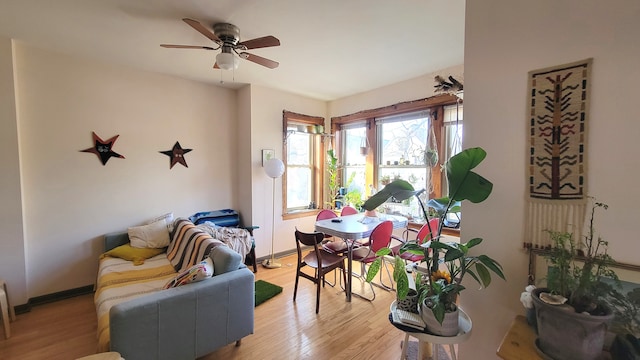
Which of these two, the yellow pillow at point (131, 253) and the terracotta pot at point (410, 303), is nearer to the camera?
the terracotta pot at point (410, 303)

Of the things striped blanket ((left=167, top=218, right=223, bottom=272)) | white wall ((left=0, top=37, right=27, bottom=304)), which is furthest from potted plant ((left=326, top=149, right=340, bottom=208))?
white wall ((left=0, top=37, right=27, bottom=304))

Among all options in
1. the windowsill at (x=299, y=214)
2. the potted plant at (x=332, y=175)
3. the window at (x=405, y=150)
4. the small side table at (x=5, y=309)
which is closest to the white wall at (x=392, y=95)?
the window at (x=405, y=150)

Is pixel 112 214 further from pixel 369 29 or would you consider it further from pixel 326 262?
pixel 369 29

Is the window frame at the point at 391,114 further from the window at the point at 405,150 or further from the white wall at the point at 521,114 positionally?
the white wall at the point at 521,114

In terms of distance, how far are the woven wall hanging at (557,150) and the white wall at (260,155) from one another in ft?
11.0

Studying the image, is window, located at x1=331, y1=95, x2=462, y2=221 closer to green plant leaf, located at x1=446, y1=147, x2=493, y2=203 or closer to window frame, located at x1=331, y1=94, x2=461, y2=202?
window frame, located at x1=331, y1=94, x2=461, y2=202

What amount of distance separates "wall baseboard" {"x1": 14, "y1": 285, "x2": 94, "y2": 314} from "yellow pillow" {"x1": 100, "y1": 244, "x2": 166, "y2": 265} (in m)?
0.54

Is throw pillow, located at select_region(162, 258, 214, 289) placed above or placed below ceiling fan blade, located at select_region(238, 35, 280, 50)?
below

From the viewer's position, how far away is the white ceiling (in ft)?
6.37

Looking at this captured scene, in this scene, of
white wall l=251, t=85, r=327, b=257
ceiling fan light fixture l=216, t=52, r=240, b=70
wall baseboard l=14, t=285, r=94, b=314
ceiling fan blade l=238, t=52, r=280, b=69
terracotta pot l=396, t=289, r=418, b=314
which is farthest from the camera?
white wall l=251, t=85, r=327, b=257

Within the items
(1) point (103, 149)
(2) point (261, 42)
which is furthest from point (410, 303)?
(1) point (103, 149)

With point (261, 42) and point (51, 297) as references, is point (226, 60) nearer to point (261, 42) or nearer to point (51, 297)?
point (261, 42)

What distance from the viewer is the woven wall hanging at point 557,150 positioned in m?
1.15

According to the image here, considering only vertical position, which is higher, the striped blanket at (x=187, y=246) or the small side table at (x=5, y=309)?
the striped blanket at (x=187, y=246)
